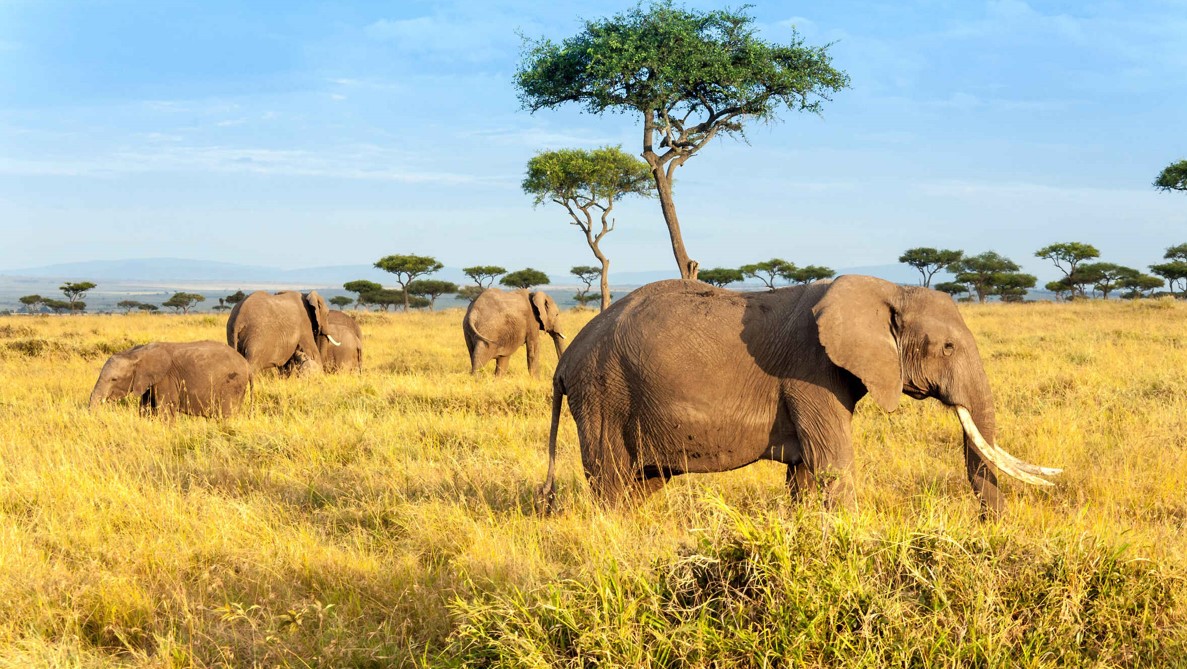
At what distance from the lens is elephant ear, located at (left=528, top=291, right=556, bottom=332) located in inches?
673

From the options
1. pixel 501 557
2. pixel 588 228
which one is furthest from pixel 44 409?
pixel 588 228

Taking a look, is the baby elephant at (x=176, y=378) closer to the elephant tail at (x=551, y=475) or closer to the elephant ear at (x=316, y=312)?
the elephant ear at (x=316, y=312)

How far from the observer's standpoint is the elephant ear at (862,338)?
5.05 meters

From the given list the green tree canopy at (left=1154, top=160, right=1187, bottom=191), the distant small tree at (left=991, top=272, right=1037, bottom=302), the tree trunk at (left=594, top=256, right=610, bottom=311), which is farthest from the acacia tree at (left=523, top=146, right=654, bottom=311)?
the distant small tree at (left=991, top=272, right=1037, bottom=302)

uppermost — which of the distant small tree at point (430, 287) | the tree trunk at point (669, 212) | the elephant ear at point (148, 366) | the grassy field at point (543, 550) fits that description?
the tree trunk at point (669, 212)

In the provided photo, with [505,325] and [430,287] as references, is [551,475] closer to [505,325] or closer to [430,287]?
[505,325]

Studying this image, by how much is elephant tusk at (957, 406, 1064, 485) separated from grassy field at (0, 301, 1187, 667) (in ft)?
0.98

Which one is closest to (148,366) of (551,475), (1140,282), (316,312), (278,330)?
(278,330)

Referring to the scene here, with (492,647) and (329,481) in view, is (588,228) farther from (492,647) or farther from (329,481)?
(492,647)

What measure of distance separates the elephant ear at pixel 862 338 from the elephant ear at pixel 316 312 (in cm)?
1202

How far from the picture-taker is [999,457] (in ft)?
17.4

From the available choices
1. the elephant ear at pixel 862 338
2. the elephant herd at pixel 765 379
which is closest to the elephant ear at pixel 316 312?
the elephant herd at pixel 765 379

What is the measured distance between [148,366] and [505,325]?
7127 millimetres

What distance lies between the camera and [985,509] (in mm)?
5426
